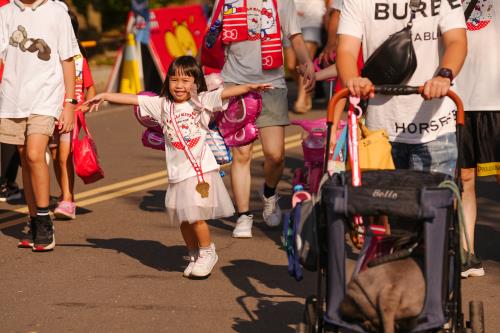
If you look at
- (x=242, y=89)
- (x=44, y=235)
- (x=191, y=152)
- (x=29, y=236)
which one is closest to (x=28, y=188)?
(x=29, y=236)

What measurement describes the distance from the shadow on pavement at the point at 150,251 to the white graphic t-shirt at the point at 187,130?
2.34 ft

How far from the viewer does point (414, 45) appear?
271 inches

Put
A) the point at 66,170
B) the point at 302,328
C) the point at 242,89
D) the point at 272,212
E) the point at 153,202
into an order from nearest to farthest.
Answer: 1. the point at 302,328
2. the point at 242,89
3. the point at 272,212
4. the point at 66,170
5. the point at 153,202

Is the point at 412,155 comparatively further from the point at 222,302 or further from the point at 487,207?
the point at 487,207

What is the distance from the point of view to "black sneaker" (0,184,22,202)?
37.6 ft

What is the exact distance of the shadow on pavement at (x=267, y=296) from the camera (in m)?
7.16

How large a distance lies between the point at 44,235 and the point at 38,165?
0.50 metres

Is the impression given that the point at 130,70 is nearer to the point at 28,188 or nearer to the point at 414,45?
the point at 28,188

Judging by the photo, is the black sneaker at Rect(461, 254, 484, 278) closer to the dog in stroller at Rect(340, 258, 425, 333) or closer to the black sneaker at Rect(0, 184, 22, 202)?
the dog in stroller at Rect(340, 258, 425, 333)

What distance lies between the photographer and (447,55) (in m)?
6.62

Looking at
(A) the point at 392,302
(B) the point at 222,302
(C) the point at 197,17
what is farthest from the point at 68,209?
(C) the point at 197,17

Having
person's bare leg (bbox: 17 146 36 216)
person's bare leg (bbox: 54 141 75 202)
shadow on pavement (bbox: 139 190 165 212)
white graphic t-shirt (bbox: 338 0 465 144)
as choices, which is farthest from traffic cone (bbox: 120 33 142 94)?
white graphic t-shirt (bbox: 338 0 465 144)

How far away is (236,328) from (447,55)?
1.86 meters

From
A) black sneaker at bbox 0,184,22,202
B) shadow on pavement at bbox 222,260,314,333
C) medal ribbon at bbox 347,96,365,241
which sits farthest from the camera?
black sneaker at bbox 0,184,22,202
